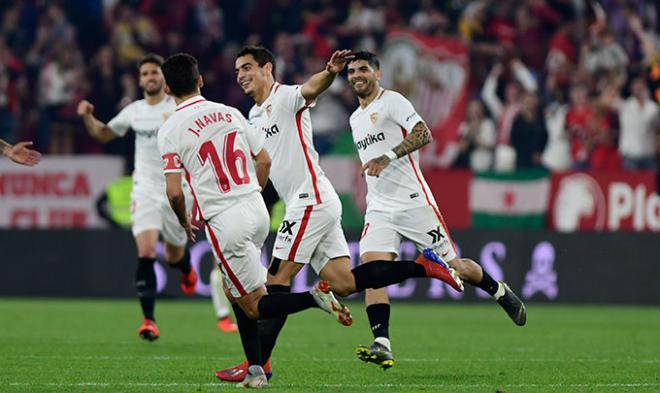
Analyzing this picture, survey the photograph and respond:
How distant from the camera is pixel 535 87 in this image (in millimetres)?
20781

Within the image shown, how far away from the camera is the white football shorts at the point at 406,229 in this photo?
35.7 ft

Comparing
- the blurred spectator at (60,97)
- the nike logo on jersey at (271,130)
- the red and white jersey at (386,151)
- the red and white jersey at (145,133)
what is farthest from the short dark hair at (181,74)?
the blurred spectator at (60,97)

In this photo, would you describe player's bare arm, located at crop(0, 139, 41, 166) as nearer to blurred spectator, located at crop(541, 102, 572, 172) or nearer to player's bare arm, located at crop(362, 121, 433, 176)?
player's bare arm, located at crop(362, 121, 433, 176)

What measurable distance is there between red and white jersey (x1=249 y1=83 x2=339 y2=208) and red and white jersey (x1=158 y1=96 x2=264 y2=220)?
97 cm

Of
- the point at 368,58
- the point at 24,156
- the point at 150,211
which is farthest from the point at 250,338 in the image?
the point at 150,211

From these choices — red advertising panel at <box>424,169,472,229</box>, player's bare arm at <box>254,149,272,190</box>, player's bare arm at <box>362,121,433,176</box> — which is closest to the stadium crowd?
red advertising panel at <box>424,169,472,229</box>

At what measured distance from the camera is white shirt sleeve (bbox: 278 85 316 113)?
9625mm

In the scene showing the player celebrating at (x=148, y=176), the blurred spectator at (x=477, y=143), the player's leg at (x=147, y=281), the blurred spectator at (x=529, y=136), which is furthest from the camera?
the blurred spectator at (x=477, y=143)

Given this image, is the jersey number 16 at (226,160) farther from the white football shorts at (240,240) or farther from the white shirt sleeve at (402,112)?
the white shirt sleeve at (402,112)

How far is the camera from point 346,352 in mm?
11781

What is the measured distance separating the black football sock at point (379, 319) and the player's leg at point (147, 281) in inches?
118

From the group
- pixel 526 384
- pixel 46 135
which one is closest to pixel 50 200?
pixel 46 135

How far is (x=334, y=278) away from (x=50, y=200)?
1062 cm

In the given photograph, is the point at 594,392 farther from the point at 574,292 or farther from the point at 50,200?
the point at 50,200
